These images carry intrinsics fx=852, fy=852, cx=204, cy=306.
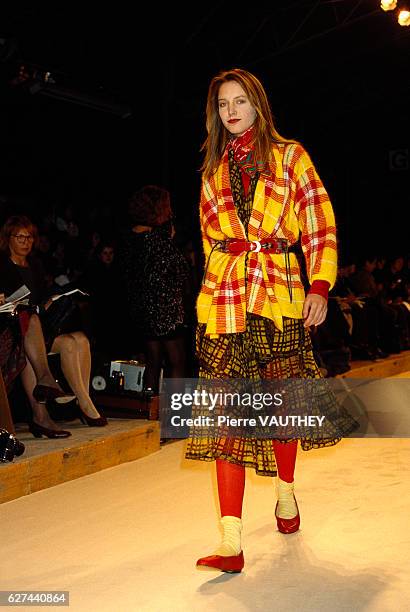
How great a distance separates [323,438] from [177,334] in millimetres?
1844

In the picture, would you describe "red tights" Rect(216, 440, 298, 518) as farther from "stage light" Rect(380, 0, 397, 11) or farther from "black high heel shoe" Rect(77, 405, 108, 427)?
"stage light" Rect(380, 0, 397, 11)

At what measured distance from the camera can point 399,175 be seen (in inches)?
576

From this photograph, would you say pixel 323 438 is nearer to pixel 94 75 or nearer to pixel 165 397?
pixel 165 397

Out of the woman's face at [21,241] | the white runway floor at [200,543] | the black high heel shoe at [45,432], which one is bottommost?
the white runway floor at [200,543]

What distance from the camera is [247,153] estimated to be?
88.3 inches

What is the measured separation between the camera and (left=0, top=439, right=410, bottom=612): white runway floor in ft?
6.31

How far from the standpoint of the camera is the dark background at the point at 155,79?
7492 millimetres

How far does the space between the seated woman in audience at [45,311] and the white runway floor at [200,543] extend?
44cm

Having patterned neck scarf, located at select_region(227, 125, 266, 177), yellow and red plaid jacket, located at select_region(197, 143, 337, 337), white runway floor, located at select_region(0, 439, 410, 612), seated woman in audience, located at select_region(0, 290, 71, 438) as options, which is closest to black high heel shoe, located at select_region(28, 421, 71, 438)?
seated woman in audience, located at select_region(0, 290, 71, 438)

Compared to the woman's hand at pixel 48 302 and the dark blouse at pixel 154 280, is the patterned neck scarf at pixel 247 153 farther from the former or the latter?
the dark blouse at pixel 154 280

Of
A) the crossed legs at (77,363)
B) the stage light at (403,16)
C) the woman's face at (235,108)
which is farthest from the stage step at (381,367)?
the woman's face at (235,108)

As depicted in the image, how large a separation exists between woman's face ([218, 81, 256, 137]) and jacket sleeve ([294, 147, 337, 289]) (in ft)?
0.57

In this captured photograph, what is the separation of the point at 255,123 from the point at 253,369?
2.13ft

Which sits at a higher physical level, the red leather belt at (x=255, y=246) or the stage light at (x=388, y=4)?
the stage light at (x=388, y=4)
